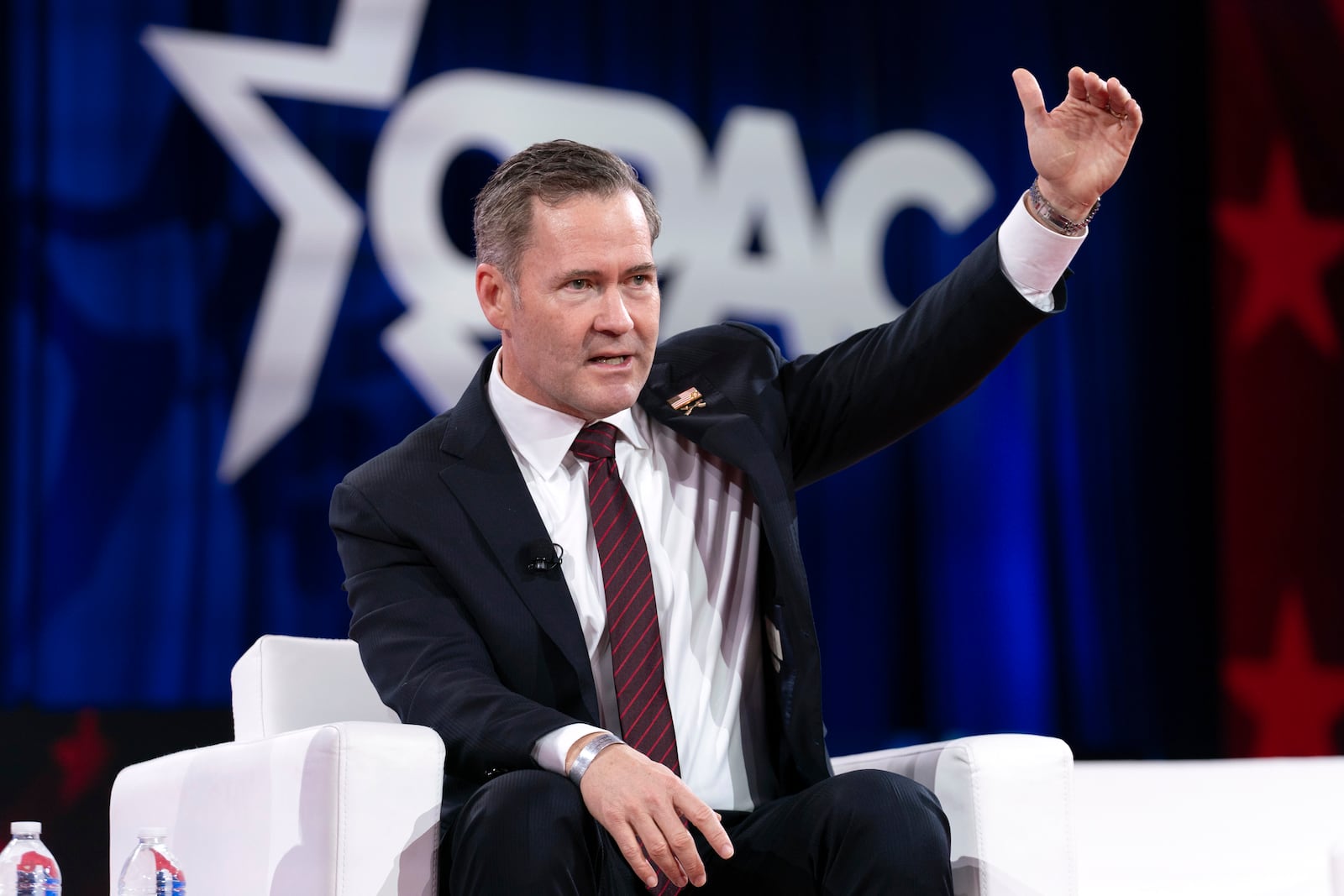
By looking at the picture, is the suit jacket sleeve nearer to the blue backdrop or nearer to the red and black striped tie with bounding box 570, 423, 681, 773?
the red and black striped tie with bounding box 570, 423, 681, 773

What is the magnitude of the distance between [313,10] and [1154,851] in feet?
11.2

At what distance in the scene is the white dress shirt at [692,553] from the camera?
169 cm

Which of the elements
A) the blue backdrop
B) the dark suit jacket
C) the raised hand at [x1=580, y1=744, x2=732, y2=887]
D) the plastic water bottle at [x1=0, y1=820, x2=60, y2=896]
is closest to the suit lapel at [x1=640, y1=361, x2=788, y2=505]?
the dark suit jacket

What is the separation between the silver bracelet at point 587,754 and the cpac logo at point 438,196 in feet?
9.66

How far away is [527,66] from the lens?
4.54 m

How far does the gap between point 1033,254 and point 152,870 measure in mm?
1305

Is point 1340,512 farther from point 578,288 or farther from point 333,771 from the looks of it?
point 333,771

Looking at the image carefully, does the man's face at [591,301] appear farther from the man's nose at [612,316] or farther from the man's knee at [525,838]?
the man's knee at [525,838]

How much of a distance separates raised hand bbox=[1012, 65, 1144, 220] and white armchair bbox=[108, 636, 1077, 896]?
0.63m

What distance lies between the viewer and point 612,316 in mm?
1752

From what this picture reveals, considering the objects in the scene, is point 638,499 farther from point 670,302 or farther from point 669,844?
point 670,302

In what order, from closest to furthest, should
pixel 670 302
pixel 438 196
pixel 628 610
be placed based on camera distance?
pixel 628 610 < pixel 438 196 < pixel 670 302

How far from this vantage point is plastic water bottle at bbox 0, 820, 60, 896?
2.01 m

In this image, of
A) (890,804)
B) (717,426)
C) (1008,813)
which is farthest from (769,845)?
(717,426)
